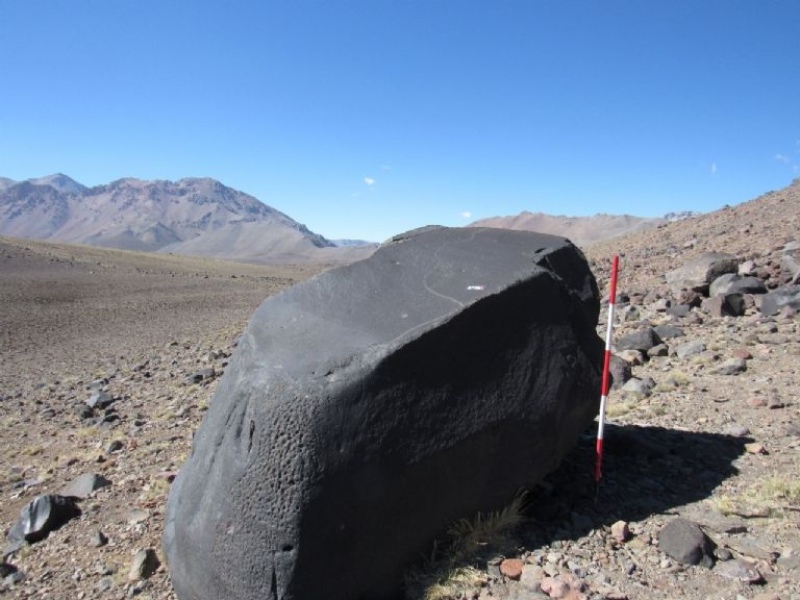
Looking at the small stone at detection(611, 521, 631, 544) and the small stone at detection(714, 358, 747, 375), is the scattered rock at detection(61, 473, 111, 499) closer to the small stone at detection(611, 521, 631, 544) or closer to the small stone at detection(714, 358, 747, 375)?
the small stone at detection(611, 521, 631, 544)

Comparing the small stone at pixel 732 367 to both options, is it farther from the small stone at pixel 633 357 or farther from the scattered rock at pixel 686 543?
the scattered rock at pixel 686 543

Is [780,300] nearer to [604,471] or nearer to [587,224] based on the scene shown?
[604,471]

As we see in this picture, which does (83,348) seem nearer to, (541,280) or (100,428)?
(100,428)

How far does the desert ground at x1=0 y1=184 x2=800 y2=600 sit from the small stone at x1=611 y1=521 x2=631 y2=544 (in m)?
0.01

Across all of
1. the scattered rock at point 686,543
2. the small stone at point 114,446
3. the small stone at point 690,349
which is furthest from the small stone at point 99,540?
the small stone at point 690,349

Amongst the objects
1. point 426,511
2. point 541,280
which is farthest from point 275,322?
point 541,280

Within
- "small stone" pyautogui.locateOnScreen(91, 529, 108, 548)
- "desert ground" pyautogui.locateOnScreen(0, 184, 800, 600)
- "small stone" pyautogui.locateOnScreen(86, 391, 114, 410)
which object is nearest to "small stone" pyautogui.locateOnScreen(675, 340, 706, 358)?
"desert ground" pyautogui.locateOnScreen(0, 184, 800, 600)

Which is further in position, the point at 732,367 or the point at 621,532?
the point at 732,367

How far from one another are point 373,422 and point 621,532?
210 centimetres

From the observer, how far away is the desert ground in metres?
4.12

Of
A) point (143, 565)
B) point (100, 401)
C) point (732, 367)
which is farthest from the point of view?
point (100, 401)

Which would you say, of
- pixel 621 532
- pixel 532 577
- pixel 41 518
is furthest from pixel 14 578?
pixel 621 532

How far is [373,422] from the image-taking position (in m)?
4.04

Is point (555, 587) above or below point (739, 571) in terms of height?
below
